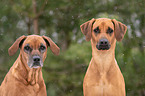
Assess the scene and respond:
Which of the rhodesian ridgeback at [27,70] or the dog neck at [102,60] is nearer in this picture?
→ the rhodesian ridgeback at [27,70]

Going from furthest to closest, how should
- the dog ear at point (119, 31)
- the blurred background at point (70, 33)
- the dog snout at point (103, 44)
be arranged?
1. the blurred background at point (70, 33)
2. the dog ear at point (119, 31)
3. the dog snout at point (103, 44)

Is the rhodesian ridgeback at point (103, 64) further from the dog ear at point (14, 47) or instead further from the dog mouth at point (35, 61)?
the dog ear at point (14, 47)

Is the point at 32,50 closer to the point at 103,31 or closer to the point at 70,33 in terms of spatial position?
the point at 103,31

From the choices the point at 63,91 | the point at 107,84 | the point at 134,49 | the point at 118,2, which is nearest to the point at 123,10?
the point at 118,2

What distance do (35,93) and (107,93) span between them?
1.39 m

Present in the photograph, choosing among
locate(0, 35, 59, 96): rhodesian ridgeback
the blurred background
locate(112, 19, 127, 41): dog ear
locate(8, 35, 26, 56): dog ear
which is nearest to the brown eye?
locate(0, 35, 59, 96): rhodesian ridgeback

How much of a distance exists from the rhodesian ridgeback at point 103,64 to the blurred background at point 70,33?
3.11 metres

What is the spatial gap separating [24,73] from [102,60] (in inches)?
61.8

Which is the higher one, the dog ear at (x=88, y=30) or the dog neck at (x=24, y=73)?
the dog ear at (x=88, y=30)

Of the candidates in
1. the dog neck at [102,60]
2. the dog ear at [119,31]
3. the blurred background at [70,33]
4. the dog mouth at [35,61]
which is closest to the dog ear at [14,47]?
the dog mouth at [35,61]

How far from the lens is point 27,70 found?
4875mm

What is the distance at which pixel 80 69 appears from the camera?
35.0ft

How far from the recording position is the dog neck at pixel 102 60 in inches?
197

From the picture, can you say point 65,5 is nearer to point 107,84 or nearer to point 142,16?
point 142,16
